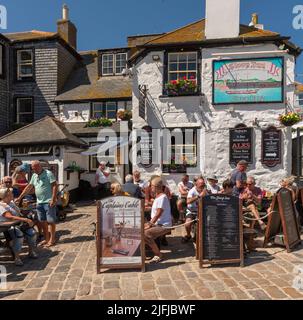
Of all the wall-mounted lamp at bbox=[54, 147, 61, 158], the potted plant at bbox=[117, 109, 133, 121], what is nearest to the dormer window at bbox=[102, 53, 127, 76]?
the potted plant at bbox=[117, 109, 133, 121]

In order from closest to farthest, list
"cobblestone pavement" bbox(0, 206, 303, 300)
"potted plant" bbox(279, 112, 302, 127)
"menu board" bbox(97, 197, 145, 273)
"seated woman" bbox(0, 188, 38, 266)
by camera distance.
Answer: "cobblestone pavement" bbox(0, 206, 303, 300) < "menu board" bbox(97, 197, 145, 273) < "seated woman" bbox(0, 188, 38, 266) < "potted plant" bbox(279, 112, 302, 127)

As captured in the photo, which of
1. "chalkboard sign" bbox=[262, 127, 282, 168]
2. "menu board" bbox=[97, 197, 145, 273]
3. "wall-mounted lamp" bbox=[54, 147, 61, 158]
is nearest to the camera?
"menu board" bbox=[97, 197, 145, 273]

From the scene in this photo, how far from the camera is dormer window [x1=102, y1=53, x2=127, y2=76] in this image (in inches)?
630

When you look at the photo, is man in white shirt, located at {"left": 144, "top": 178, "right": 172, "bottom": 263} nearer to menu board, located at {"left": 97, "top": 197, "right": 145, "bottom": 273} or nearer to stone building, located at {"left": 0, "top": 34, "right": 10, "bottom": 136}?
menu board, located at {"left": 97, "top": 197, "right": 145, "bottom": 273}

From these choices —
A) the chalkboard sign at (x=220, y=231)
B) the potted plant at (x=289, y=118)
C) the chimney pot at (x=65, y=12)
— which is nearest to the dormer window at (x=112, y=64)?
the chimney pot at (x=65, y=12)

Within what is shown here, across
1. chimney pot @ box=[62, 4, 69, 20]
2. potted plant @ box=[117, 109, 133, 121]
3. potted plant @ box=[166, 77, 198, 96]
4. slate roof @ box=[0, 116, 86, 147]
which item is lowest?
slate roof @ box=[0, 116, 86, 147]

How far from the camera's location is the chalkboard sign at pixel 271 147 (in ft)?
31.1

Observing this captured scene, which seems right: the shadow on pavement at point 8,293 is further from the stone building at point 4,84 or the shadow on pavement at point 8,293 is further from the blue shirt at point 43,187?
the stone building at point 4,84

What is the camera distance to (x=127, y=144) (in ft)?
42.2

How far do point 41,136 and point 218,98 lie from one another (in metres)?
7.60

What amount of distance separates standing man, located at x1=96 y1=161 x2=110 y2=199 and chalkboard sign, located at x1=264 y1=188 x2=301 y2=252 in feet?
26.6

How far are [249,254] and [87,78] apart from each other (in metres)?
14.3

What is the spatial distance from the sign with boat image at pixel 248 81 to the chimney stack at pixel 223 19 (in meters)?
1.07

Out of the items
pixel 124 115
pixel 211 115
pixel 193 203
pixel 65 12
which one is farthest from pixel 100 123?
pixel 65 12
